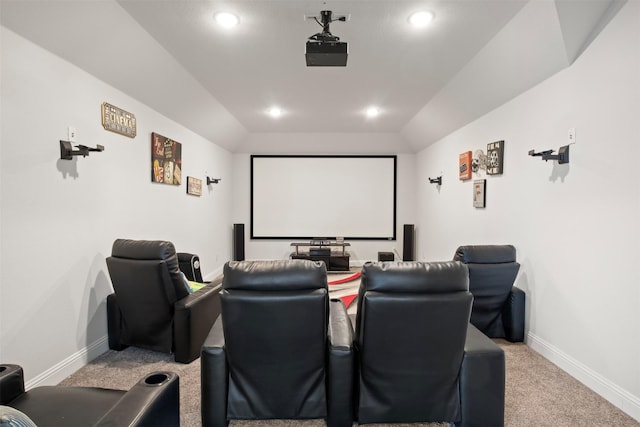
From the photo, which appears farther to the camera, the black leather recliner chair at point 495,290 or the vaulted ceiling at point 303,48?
the black leather recliner chair at point 495,290

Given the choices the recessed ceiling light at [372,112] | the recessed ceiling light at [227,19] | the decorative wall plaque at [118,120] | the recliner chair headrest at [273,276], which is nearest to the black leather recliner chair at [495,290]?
the recliner chair headrest at [273,276]

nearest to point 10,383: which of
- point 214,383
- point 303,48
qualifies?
point 214,383

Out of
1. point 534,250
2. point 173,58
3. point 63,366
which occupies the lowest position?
point 63,366

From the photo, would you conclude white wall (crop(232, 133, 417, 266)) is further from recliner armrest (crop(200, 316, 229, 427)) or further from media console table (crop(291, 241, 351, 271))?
recliner armrest (crop(200, 316, 229, 427))

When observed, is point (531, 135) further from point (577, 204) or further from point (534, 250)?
point (534, 250)

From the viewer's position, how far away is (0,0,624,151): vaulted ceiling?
2465mm

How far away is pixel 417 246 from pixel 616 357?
496cm

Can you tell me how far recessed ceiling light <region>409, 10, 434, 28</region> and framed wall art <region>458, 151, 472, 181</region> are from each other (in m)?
2.43

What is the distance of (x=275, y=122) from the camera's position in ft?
20.3

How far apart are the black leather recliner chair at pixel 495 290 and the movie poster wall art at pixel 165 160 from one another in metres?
3.55

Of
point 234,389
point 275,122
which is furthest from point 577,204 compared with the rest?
point 275,122

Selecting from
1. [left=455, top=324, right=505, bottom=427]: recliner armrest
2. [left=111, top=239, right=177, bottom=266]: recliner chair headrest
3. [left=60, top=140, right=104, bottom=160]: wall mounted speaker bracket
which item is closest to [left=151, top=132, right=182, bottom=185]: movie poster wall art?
[left=60, top=140, right=104, bottom=160]: wall mounted speaker bracket

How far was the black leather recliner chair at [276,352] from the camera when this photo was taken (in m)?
1.71

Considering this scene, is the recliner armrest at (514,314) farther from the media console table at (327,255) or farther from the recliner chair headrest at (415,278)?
the media console table at (327,255)
